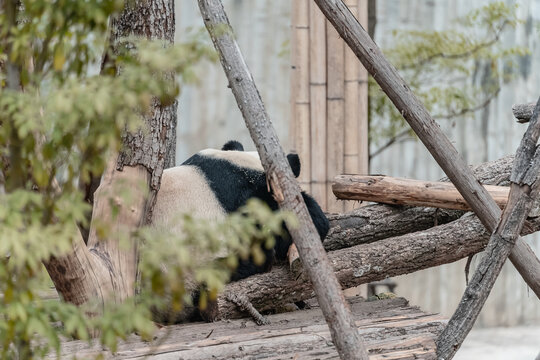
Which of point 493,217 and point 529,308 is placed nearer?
point 493,217

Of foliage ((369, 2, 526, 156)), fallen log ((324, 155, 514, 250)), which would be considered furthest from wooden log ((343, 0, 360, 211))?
foliage ((369, 2, 526, 156))

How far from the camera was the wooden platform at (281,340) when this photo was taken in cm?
246

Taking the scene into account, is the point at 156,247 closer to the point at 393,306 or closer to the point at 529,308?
the point at 393,306

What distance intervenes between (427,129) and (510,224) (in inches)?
17.8

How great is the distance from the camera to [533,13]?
21.5ft

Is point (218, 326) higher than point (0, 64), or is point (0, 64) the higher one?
point (0, 64)

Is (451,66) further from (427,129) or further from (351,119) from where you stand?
(427,129)

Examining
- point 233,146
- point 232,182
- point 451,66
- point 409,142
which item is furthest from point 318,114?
point 409,142

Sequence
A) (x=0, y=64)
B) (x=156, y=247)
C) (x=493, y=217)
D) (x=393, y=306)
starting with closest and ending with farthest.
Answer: (x=156, y=247), (x=0, y=64), (x=493, y=217), (x=393, y=306)

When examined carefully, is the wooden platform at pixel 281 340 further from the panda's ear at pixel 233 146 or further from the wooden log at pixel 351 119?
the wooden log at pixel 351 119

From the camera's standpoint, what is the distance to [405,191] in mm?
3340

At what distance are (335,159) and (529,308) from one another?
338cm

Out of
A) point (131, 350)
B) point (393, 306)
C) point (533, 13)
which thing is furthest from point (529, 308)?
point (131, 350)

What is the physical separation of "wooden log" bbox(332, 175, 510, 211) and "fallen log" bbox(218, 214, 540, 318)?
0.12 m
